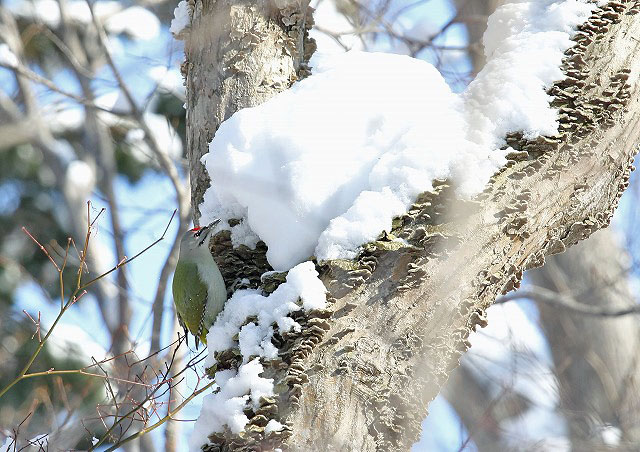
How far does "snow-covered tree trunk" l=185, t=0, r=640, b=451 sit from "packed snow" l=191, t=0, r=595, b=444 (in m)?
0.05

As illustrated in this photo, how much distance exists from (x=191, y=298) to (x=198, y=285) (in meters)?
0.17

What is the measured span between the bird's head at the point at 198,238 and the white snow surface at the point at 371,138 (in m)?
0.04

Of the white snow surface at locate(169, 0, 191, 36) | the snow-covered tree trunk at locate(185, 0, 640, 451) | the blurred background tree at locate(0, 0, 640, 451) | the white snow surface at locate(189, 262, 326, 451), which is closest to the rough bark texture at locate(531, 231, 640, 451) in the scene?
the blurred background tree at locate(0, 0, 640, 451)

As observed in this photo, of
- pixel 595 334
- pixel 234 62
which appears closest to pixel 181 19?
pixel 234 62

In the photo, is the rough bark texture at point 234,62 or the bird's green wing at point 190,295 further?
the bird's green wing at point 190,295

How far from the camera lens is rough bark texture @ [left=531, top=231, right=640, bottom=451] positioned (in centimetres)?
520

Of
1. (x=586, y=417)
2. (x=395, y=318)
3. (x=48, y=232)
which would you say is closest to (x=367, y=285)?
(x=395, y=318)

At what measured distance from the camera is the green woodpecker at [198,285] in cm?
278

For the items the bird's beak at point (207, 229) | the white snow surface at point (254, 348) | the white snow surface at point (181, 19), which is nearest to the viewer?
the white snow surface at point (254, 348)

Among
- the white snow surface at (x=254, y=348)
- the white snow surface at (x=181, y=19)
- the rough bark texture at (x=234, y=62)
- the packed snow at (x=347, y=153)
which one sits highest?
the white snow surface at (x=181, y=19)

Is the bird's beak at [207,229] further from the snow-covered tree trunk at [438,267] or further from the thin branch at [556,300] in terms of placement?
the thin branch at [556,300]

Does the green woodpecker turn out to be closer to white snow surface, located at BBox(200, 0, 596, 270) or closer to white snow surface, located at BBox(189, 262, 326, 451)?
white snow surface, located at BBox(200, 0, 596, 270)

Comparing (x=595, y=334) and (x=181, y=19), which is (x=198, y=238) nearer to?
(x=181, y=19)

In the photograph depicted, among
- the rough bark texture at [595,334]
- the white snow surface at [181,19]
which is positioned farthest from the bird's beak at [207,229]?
the rough bark texture at [595,334]
